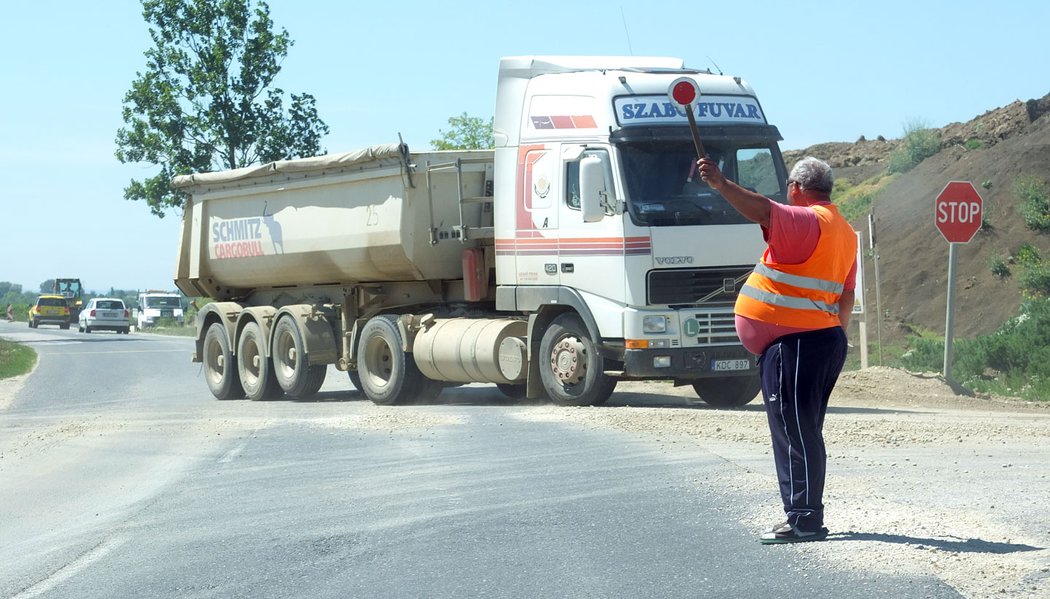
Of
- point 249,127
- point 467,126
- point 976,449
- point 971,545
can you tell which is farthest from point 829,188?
point 467,126

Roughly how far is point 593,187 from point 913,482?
6254 millimetres

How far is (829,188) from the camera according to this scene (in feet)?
23.5

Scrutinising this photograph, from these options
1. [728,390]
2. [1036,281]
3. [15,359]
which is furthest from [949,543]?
[15,359]

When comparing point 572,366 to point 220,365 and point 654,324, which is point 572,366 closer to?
point 654,324

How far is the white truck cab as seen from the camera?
75.4 metres

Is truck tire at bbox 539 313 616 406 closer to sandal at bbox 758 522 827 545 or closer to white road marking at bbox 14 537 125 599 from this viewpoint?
white road marking at bbox 14 537 125 599

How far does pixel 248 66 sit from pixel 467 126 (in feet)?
46.1

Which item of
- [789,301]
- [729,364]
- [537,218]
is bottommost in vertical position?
[729,364]

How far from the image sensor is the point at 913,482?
8.91 meters

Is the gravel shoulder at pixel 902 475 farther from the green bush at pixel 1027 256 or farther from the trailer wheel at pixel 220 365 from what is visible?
the green bush at pixel 1027 256

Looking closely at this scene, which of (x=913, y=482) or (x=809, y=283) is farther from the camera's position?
(x=913, y=482)

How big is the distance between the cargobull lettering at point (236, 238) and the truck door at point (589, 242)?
6459 mm

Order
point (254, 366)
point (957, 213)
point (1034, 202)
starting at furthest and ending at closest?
point (1034, 202)
point (254, 366)
point (957, 213)

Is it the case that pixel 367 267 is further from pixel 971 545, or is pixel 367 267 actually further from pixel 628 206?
pixel 971 545
